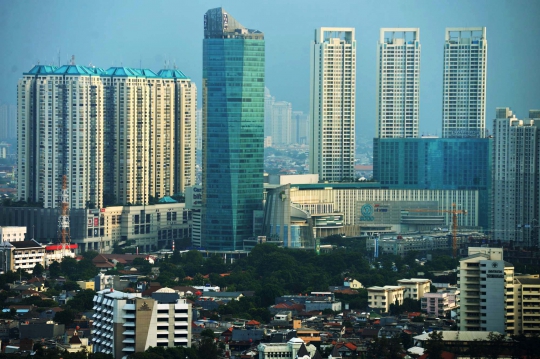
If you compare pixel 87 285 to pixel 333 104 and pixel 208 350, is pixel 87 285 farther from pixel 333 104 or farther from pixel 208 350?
pixel 333 104

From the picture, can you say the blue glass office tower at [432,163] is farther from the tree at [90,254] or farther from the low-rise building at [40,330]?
the low-rise building at [40,330]

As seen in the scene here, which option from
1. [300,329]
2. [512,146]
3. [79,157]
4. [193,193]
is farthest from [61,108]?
[300,329]

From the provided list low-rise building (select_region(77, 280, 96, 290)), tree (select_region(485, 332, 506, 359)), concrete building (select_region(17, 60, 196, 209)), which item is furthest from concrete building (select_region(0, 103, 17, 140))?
tree (select_region(485, 332, 506, 359))

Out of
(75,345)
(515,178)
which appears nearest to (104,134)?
(515,178)

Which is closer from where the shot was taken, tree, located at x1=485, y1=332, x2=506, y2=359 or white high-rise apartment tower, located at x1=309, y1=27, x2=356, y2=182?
tree, located at x1=485, y1=332, x2=506, y2=359

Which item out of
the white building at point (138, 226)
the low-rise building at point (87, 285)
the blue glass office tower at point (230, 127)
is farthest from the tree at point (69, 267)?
the blue glass office tower at point (230, 127)

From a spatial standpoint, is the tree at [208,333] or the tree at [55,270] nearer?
the tree at [208,333]

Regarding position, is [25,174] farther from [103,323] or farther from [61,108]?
[103,323]

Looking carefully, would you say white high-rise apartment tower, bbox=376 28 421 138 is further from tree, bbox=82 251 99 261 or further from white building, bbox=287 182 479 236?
tree, bbox=82 251 99 261
